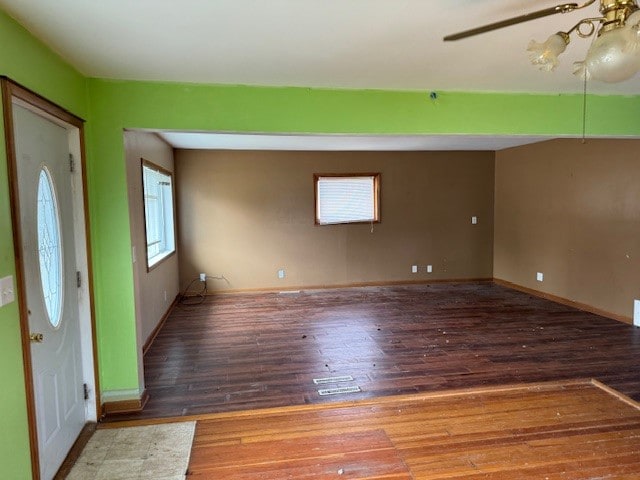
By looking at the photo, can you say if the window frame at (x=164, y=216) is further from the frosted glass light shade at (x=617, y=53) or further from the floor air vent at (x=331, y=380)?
the frosted glass light shade at (x=617, y=53)

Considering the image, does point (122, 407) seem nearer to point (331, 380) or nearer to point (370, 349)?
point (331, 380)

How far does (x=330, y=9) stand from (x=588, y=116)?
258 cm

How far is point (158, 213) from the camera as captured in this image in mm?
5223

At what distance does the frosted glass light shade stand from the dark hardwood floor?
240 cm

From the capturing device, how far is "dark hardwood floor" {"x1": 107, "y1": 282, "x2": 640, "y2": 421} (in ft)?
9.86

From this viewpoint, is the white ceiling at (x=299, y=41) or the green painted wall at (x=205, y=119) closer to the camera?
the white ceiling at (x=299, y=41)

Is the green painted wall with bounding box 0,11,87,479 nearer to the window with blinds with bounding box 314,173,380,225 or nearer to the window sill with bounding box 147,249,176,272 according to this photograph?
the window sill with bounding box 147,249,176,272

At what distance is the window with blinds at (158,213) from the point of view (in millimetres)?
4461

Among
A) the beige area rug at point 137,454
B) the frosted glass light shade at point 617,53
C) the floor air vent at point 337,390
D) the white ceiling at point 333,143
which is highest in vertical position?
the white ceiling at point 333,143

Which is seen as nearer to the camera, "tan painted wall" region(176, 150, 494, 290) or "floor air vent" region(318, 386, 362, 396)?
"floor air vent" region(318, 386, 362, 396)

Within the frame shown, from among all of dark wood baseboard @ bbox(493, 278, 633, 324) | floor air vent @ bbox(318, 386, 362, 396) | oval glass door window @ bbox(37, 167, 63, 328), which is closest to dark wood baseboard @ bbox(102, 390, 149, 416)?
oval glass door window @ bbox(37, 167, 63, 328)

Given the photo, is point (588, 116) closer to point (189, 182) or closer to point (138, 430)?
point (138, 430)

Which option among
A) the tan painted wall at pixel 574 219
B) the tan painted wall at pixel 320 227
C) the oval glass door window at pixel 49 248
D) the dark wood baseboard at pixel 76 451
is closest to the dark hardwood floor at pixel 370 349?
the dark wood baseboard at pixel 76 451

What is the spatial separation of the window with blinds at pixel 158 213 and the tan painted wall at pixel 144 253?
106 millimetres
